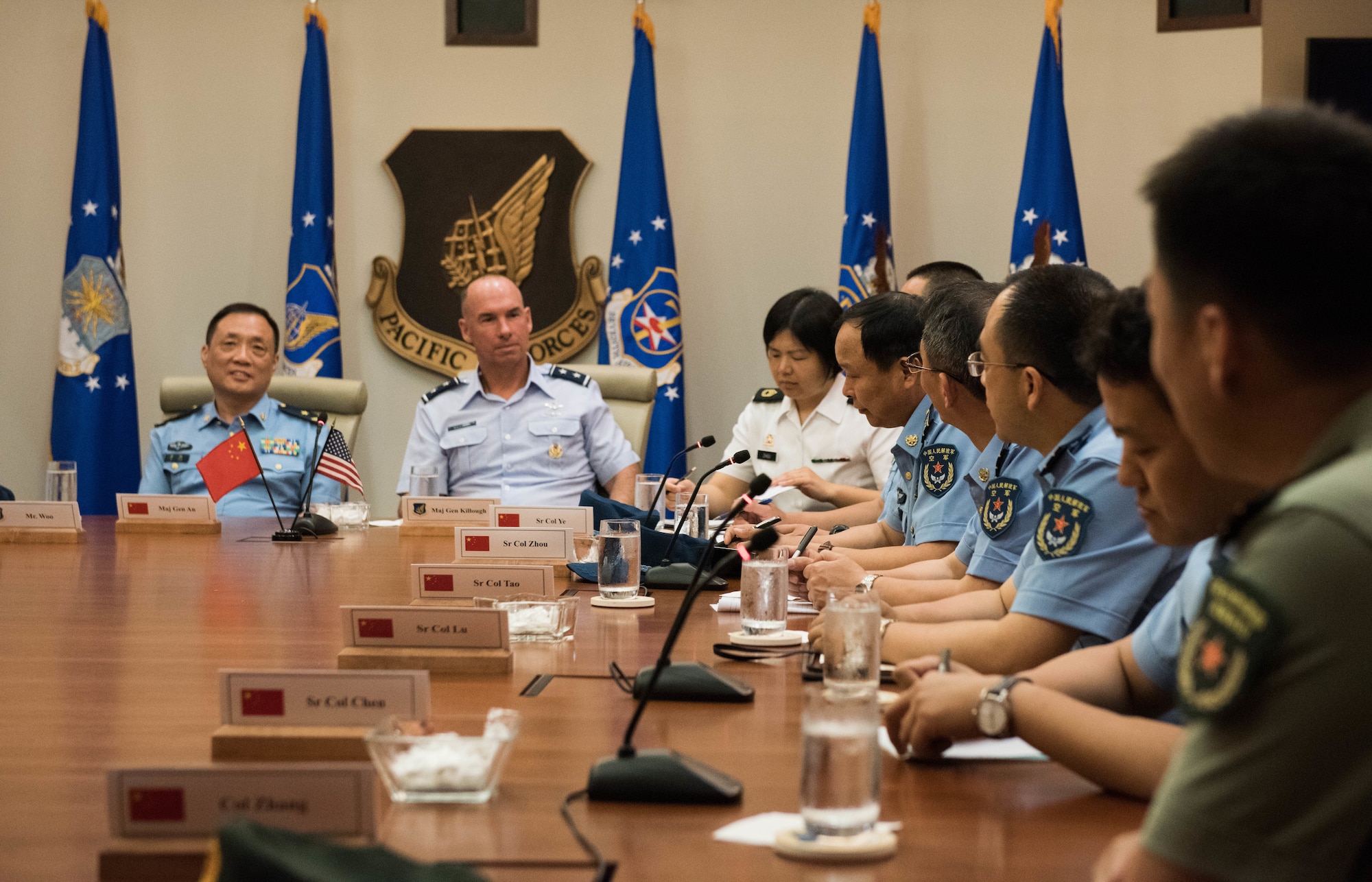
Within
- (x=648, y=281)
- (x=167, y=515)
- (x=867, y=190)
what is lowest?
(x=167, y=515)

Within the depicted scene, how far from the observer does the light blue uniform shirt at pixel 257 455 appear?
4.39 m

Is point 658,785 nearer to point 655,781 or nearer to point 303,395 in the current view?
point 655,781

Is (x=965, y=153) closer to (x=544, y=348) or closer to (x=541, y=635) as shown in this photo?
(x=544, y=348)

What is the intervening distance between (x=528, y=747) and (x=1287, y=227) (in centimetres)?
91

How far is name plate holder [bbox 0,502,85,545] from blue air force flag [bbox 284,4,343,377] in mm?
2081

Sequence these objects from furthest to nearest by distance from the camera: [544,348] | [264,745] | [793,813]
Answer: [544,348]
[264,745]
[793,813]

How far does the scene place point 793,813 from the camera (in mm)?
1129

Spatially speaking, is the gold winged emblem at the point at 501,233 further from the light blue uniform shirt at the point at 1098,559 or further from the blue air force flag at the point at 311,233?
the light blue uniform shirt at the point at 1098,559

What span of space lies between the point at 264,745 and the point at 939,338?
1.55 meters

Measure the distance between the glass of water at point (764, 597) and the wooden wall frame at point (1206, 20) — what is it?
14.2ft

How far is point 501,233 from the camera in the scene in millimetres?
5688

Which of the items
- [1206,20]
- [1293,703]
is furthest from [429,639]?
[1206,20]

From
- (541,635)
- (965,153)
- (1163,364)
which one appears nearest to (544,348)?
(965,153)

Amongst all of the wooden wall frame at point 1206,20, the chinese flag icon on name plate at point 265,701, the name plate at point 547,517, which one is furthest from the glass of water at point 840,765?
the wooden wall frame at point 1206,20
